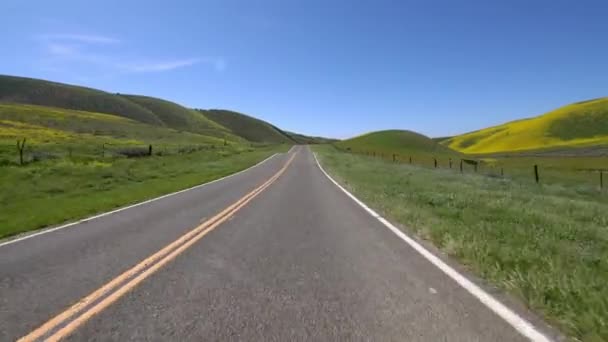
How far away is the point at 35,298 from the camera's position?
187 inches

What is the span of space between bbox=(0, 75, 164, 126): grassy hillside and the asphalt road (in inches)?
5415

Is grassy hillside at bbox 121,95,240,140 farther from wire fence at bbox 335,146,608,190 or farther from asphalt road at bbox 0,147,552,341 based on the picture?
asphalt road at bbox 0,147,552,341

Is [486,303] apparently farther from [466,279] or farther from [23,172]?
[23,172]

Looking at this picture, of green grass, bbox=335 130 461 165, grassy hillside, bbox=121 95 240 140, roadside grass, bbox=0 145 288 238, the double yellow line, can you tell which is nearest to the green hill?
green grass, bbox=335 130 461 165

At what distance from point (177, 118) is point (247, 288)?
166 metres

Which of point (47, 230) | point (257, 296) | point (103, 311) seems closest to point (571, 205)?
point (257, 296)

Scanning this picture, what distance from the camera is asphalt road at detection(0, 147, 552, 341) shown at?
379 cm

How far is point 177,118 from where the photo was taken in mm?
162375

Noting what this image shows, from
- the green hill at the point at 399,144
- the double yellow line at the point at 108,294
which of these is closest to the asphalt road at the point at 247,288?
the double yellow line at the point at 108,294

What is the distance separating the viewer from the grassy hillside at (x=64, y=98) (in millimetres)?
133750

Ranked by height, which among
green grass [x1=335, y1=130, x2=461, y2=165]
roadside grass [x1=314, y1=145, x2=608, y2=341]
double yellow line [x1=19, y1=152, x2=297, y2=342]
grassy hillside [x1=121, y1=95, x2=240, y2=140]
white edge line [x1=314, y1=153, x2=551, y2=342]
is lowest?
double yellow line [x1=19, y1=152, x2=297, y2=342]

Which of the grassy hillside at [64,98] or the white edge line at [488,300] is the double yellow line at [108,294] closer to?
the white edge line at [488,300]

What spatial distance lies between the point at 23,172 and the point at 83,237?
17.7 metres

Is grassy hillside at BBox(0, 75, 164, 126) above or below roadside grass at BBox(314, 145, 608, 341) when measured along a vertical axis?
above
